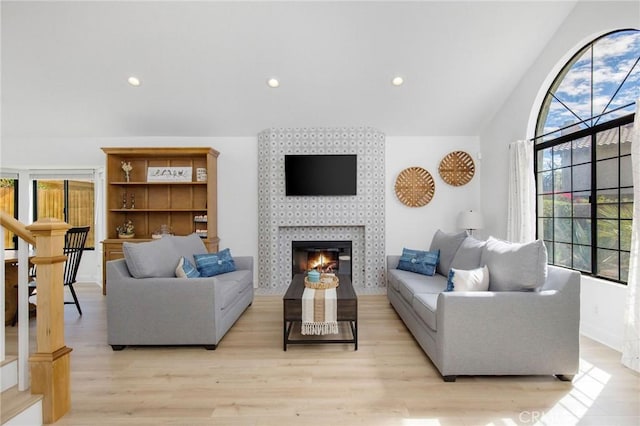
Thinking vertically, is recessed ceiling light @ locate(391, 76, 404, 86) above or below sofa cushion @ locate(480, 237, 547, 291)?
above

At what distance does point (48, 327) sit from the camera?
1943mm

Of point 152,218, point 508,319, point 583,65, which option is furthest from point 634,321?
point 152,218

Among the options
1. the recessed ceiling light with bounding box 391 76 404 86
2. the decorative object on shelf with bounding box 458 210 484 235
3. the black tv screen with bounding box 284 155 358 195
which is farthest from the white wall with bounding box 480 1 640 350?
the black tv screen with bounding box 284 155 358 195

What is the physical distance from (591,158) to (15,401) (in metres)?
5.11

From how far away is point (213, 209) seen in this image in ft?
16.9

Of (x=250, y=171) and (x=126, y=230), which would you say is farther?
(x=250, y=171)

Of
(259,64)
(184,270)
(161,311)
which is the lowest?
(161,311)

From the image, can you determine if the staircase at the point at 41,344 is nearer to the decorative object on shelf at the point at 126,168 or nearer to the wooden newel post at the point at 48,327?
the wooden newel post at the point at 48,327

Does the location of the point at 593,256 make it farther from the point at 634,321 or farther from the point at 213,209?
the point at 213,209

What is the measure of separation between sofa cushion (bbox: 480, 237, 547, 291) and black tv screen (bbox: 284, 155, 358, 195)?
271cm

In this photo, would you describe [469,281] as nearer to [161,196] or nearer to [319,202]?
[319,202]

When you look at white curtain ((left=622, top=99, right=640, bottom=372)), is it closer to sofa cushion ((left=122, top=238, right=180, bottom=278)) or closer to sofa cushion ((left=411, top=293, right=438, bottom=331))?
sofa cushion ((left=411, top=293, right=438, bottom=331))

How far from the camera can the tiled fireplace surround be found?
5168mm

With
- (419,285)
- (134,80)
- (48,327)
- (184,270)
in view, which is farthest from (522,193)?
(134,80)
